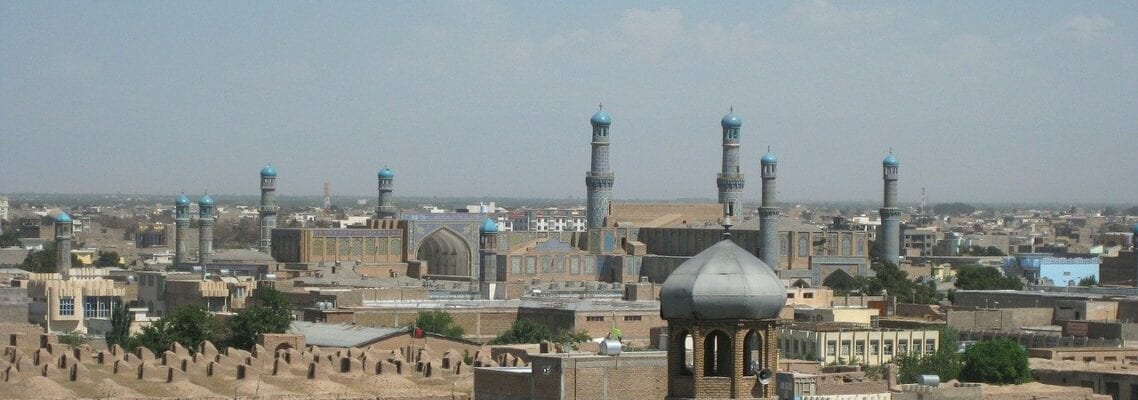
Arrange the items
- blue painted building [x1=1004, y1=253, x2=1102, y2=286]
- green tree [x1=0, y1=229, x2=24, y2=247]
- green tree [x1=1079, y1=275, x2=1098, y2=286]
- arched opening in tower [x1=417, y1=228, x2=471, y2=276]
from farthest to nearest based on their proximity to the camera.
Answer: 1. green tree [x1=0, y1=229, x2=24, y2=247]
2. blue painted building [x1=1004, y1=253, x2=1102, y2=286]
3. arched opening in tower [x1=417, y1=228, x2=471, y2=276]
4. green tree [x1=1079, y1=275, x2=1098, y2=286]

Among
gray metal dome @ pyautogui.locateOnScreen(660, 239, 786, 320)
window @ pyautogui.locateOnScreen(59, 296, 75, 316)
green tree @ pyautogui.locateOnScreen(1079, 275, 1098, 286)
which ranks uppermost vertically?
gray metal dome @ pyautogui.locateOnScreen(660, 239, 786, 320)

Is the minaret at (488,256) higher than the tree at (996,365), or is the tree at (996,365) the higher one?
the minaret at (488,256)

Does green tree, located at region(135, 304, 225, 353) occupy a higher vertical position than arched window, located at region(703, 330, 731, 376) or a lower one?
lower

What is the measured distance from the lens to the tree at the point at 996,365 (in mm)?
44969

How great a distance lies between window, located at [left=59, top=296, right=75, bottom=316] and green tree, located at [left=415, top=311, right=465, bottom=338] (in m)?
12.9

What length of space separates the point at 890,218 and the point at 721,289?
6884 cm

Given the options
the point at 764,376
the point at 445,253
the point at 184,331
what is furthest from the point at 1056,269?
the point at 764,376

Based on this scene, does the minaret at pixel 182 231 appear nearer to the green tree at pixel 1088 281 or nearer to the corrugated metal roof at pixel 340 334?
the green tree at pixel 1088 281

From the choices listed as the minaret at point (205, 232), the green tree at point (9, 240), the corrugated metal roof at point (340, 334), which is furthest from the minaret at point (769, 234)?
the green tree at point (9, 240)

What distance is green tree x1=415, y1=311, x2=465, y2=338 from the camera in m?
61.2

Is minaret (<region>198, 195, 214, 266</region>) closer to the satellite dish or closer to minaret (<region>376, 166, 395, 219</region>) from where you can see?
minaret (<region>376, 166, 395, 219</region>)

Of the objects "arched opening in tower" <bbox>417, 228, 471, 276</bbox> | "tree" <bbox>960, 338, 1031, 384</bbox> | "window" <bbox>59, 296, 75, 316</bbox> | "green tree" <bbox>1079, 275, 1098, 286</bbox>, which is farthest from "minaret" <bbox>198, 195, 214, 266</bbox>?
"tree" <bbox>960, 338, 1031, 384</bbox>

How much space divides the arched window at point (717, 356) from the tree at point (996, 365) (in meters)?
20.5

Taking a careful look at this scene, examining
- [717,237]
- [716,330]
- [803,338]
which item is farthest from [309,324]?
[716,330]
